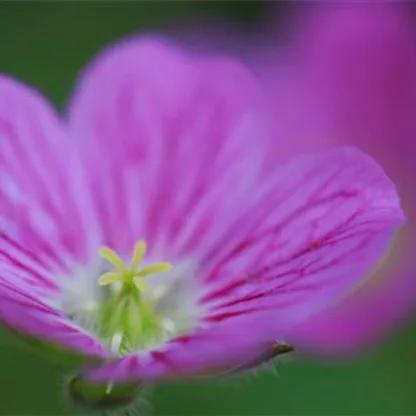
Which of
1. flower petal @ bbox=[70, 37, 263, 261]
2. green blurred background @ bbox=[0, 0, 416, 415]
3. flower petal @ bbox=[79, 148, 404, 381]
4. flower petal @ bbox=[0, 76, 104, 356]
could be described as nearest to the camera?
flower petal @ bbox=[79, 148, 404, 381]

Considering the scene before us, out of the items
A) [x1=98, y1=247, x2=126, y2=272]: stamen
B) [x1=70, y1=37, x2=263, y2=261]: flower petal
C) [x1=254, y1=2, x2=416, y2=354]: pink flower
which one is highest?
Answer: [x1=254, y1=2, x2=416, y2=354]: pink flower

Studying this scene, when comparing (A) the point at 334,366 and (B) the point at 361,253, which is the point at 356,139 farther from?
(B) the point at 361,253

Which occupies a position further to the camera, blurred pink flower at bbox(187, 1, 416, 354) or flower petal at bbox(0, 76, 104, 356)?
blurred pink flower at bbox(187, 1, 416, 354)

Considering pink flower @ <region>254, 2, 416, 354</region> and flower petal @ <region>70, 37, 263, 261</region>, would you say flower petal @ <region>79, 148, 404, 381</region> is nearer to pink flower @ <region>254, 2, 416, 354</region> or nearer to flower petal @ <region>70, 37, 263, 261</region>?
flower petal @ <region>70, 37, 263, 261</region>

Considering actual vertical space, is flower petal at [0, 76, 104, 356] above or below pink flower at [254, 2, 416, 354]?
below

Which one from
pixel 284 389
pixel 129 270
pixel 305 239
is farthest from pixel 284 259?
pixel 284 389

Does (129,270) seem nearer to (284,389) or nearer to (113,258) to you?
(113,258)

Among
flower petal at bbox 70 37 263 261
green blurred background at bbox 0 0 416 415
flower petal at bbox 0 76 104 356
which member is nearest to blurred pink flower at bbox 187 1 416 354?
green blurred background at bbox 0 0 416 415
